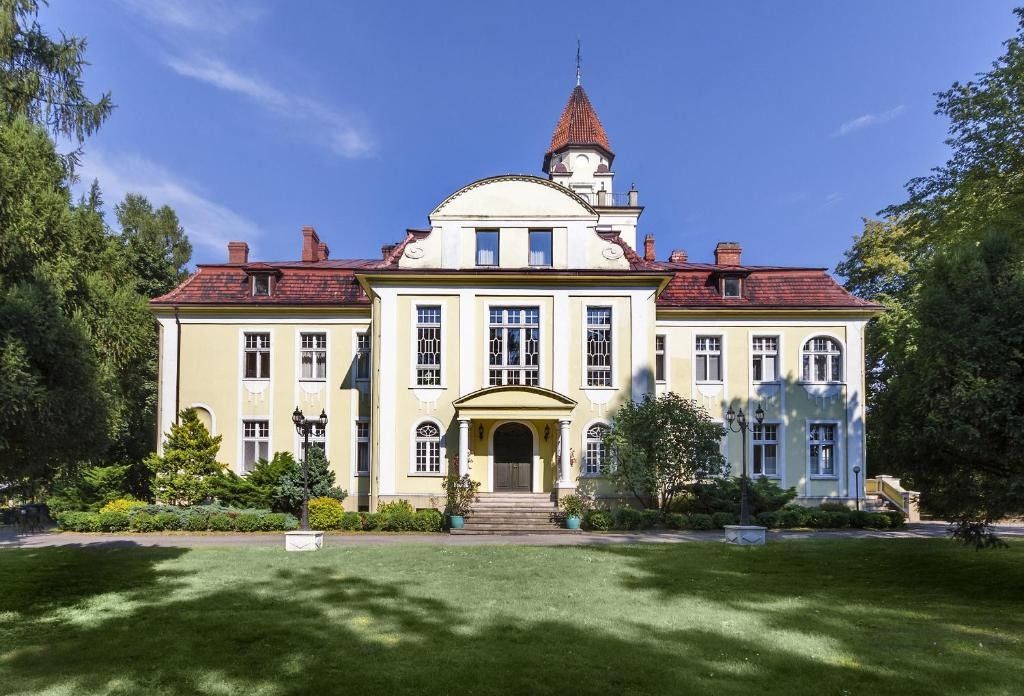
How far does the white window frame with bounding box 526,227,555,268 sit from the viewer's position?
22734 mm

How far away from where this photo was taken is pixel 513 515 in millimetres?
20656

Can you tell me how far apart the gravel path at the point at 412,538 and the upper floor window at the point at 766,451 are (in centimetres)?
471

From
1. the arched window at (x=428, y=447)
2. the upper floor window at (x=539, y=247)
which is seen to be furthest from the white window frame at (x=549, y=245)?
the arched window at (x=428, y=447)

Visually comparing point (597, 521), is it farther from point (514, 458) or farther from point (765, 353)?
point (765, 353)

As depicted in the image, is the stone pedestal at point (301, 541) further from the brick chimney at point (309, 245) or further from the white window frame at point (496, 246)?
the brick chimney at point (309, 245)

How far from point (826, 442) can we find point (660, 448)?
8377mm

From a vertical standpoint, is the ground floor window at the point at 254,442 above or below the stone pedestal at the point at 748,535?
above

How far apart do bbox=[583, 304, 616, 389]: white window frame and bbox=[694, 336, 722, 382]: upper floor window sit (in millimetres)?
4786

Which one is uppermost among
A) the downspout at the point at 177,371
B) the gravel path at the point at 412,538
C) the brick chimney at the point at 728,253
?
the brick chimney at the point at 728,253

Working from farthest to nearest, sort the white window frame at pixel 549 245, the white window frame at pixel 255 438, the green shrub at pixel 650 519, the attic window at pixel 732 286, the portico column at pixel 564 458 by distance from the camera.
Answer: the attic window at pixel 732 286 < the white window frame at pixel 255 438 < the white window frame at pixel 549 245 < the portico column at pixel 564 458 < the green shrub at pixel 650 519

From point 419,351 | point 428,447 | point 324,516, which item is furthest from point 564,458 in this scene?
point 324,516

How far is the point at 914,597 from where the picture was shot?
10148 millimetres

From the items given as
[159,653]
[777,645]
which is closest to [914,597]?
[777,645]

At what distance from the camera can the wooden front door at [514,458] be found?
22.6 meters
